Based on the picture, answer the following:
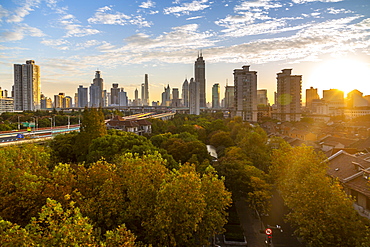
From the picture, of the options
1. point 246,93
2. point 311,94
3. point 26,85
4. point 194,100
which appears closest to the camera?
point 246,93

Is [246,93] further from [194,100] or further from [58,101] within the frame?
[58,101]

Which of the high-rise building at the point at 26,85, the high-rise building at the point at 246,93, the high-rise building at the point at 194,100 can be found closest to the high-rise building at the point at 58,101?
the high-rise building at the point at 26,85

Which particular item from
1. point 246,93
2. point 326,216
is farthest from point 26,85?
point 326,216

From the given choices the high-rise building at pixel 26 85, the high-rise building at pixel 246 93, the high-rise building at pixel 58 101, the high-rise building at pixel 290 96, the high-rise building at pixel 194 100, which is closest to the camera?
the high-rise building at pixel 246 93

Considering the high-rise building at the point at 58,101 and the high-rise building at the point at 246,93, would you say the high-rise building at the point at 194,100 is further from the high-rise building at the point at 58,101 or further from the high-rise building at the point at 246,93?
the high-rise building at the point at 58,101

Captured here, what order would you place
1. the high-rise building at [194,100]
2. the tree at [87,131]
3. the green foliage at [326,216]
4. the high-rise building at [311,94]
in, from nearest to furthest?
the green foliage at [326,216]
the tree at [87,131]
the high-rise building at [194,100]
the high-rise building at [311,94]

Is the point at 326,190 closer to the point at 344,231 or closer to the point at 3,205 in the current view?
the point at 344,231

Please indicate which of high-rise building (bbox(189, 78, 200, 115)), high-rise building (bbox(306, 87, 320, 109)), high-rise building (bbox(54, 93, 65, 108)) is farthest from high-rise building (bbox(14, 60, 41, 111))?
high-rise building (bbox(306, 87, 320, 109))
